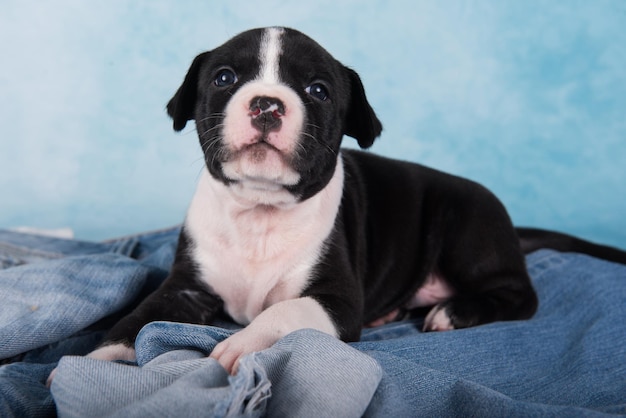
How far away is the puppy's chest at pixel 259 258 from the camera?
9.76 ft

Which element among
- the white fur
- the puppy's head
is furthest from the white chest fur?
the white fur

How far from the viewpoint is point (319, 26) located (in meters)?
5.84

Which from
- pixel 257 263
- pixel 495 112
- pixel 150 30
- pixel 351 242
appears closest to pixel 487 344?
pixel 351 242

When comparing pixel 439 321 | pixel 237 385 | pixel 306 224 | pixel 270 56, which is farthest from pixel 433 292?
pixel 237 385

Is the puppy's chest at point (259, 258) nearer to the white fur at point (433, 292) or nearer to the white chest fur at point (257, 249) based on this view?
the white chest fur at point (257, 249)

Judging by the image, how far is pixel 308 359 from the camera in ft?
6.52

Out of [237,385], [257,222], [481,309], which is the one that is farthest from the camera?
[481,309]

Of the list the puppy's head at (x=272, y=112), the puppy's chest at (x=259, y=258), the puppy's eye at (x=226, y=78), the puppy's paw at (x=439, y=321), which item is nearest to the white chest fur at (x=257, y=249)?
the puppy's chest at (x=259, y=258)

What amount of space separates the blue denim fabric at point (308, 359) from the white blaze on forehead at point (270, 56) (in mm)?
1009

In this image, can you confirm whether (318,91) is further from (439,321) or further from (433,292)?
(433,292)

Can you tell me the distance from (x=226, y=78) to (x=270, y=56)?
0.71 feet

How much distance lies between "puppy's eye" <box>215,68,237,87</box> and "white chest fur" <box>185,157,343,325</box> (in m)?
0.41

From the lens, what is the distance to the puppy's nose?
2.45m

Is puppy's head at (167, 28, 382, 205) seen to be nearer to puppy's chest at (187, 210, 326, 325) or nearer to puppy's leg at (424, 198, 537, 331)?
puppy's chest at (187, 210, 326, 325)
